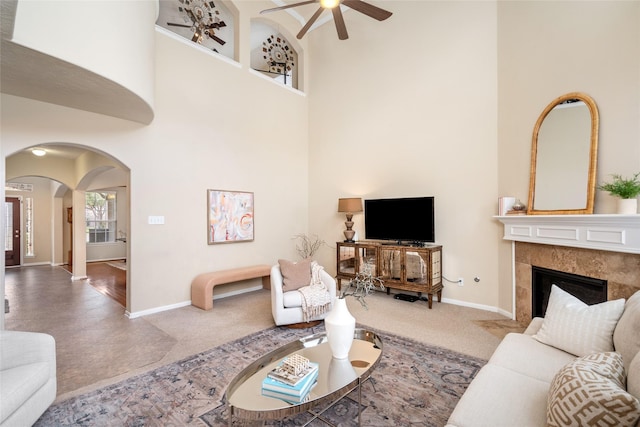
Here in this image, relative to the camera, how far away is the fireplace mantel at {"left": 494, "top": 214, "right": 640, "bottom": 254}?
8.02 ft

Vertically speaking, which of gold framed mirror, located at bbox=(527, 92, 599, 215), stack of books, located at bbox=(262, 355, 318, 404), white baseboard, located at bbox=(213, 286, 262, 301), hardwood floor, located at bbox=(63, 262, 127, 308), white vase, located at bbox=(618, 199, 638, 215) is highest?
gold framed mirror, located at bbox=(527, 92, 599, 215)

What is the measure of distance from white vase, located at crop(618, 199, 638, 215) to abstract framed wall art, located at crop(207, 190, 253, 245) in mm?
4720

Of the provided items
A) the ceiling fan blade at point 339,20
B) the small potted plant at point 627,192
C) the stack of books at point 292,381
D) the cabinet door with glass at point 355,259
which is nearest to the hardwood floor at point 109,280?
the cabinet door with glass at point 355,259

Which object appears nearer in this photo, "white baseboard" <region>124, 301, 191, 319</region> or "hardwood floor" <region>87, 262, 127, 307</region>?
"white baseboard" <region>124, 301, 191, 319</region>

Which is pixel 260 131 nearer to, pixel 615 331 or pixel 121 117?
pixel 121 117

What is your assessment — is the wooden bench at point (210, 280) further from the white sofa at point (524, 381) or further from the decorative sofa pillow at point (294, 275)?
the white sofa at point (524, 381)

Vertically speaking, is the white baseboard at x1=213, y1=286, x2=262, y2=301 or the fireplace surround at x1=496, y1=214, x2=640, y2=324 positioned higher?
the fireplace surround at x1=496, y1=214, x2=640, y2=324

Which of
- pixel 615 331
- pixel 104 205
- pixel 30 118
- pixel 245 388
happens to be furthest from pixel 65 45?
pixel 104 205

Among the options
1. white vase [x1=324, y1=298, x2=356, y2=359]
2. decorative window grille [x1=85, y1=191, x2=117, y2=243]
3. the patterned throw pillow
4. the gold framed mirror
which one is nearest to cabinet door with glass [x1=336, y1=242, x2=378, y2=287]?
the gold framed mirror

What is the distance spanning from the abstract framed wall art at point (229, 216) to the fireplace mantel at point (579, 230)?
3845 millimetres

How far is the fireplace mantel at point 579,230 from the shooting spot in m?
2.44

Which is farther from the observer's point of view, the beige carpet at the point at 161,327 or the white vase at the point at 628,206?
the beige carpet at the point at 161,327

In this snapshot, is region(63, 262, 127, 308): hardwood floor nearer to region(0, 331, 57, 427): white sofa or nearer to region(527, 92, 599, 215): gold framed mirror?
region(0, 331, 57, 427): white sofa

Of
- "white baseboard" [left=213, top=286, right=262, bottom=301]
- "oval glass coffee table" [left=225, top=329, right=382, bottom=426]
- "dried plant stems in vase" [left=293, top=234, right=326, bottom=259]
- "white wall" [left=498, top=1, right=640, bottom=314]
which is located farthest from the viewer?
"dried plant stems in vase" [left=293, top=234, right=326, bottom=259]
